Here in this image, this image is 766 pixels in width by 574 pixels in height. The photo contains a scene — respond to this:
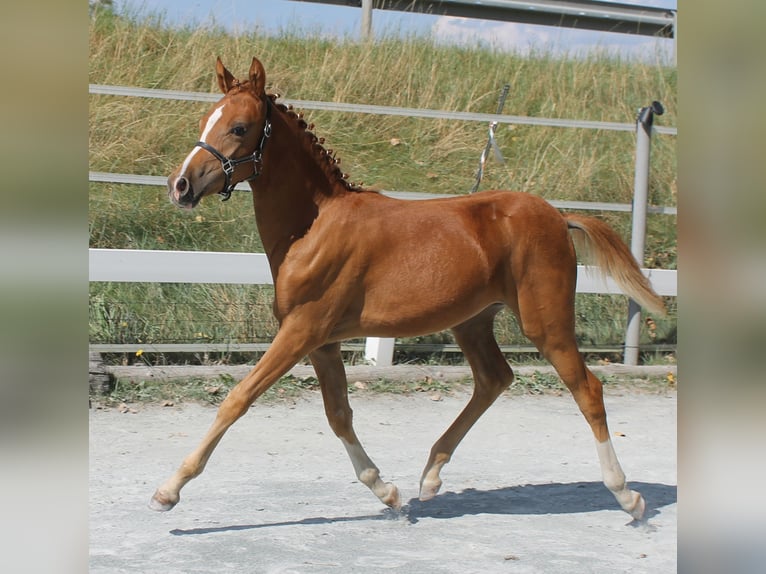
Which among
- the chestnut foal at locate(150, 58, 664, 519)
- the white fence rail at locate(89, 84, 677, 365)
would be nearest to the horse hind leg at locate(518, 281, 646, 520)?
the chestnut foal at locate(150, 58, 664, 519)

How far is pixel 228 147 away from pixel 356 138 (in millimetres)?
5850

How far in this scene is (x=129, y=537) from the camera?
379 centimetres

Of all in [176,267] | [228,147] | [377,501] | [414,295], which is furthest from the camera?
[176,267]

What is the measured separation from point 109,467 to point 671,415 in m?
3.99

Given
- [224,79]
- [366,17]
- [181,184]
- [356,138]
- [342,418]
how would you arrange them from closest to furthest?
[181,184]
[224,79]
[342,418]
[356,138]
[366,17]

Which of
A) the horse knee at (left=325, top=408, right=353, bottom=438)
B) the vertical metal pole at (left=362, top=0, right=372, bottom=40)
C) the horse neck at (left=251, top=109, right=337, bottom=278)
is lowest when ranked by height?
the horse knee at (left=325, top=408, right=353, bottom=438)

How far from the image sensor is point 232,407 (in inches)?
150

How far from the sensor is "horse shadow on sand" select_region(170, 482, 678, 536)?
425cm

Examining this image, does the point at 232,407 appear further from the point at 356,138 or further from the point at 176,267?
the point at 356,138

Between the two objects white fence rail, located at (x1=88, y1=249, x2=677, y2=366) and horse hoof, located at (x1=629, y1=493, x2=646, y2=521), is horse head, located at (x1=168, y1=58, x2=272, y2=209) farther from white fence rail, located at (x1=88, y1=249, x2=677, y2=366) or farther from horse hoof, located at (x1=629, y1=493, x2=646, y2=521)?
white fence rail, located at (x1=88, y1=249, x2=677, y2=366)

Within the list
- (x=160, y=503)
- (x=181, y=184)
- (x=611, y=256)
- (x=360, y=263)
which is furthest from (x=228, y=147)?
(x=611, y=256)

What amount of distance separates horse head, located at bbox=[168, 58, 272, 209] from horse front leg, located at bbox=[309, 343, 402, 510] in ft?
3.14
